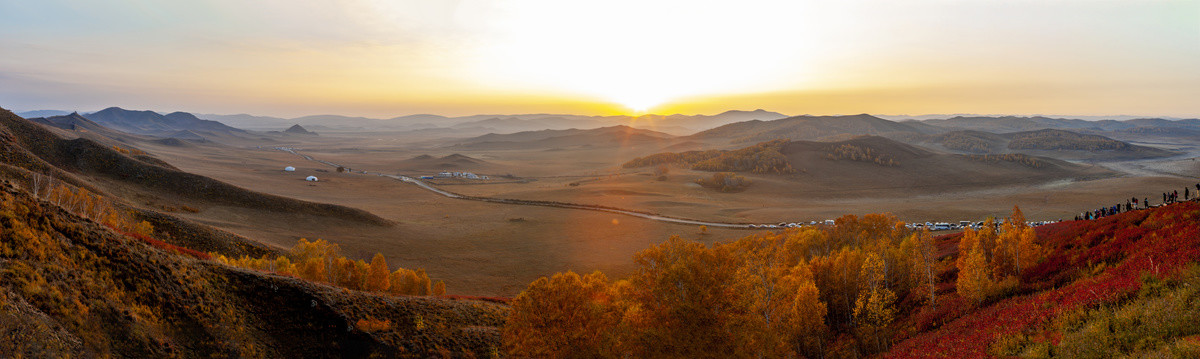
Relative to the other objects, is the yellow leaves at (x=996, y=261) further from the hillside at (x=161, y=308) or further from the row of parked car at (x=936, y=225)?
the row of parked car at (x=936, y=225)

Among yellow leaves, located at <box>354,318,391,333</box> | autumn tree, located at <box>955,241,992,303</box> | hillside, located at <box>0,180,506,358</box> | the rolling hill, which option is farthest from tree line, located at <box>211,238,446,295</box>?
autumn tree, located at <box>955,241,992,303</box>

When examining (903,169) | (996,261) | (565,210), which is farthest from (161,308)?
(903,169)

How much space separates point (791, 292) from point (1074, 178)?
186380 millimetres

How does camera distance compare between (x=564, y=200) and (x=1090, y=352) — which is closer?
(x=1090, y=352)

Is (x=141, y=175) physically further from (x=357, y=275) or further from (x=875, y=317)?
(x=875, y=317)

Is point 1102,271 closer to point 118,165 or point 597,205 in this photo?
point 597,205

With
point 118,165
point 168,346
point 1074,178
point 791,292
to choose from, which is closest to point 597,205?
point 791,292

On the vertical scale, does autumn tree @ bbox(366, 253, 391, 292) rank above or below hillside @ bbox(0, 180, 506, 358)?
below

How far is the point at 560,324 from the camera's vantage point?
78.7ft

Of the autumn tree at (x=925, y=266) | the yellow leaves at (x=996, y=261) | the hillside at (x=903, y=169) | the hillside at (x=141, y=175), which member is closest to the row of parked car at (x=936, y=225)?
the autumn tree at (x=925, y=266)

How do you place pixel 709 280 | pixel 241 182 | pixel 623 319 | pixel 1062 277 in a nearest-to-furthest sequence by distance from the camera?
pixel 709 280
pixel 623 319
pixel 1062 277
pixel 241 182

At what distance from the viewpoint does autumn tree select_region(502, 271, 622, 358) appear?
76.8 ft

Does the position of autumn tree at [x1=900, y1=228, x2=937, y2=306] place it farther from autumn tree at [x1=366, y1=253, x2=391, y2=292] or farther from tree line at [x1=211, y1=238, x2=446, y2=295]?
autumn tree at [x1=366, y1=253, x2=391, y2=292]

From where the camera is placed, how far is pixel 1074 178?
523ft
